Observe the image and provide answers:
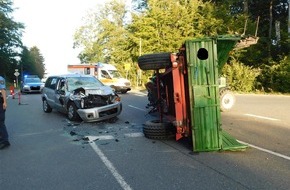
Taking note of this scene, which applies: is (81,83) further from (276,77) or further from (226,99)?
(276,77)

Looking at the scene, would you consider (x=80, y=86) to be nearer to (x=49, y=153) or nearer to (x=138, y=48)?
(x=49, y=153)

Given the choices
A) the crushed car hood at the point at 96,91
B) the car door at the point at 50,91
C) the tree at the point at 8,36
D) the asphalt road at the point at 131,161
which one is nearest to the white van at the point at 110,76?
the car door at the point at 50,91

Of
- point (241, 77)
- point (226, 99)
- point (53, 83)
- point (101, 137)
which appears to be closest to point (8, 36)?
point (241, 77)

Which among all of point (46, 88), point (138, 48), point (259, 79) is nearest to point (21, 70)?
point (138, 48)

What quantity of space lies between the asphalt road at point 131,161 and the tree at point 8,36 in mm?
57501

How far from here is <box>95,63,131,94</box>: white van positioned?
3012cm

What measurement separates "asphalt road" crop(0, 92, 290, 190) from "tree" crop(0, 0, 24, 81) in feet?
189

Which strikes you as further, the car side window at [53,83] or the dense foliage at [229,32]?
the dense foliage at [229,32]

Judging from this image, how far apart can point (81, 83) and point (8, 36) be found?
58127 mm

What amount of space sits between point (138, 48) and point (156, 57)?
3515cm

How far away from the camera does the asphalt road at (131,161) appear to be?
5.65 m

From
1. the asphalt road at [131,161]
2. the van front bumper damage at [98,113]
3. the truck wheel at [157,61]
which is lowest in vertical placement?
the asphalt road at [131,161]

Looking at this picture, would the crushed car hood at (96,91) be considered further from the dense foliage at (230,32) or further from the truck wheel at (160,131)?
the dense foliage at (230,32)

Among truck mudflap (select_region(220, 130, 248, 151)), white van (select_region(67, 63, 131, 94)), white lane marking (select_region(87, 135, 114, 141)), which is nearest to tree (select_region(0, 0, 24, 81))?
white van (select_region(67, 63, 131, 94))
